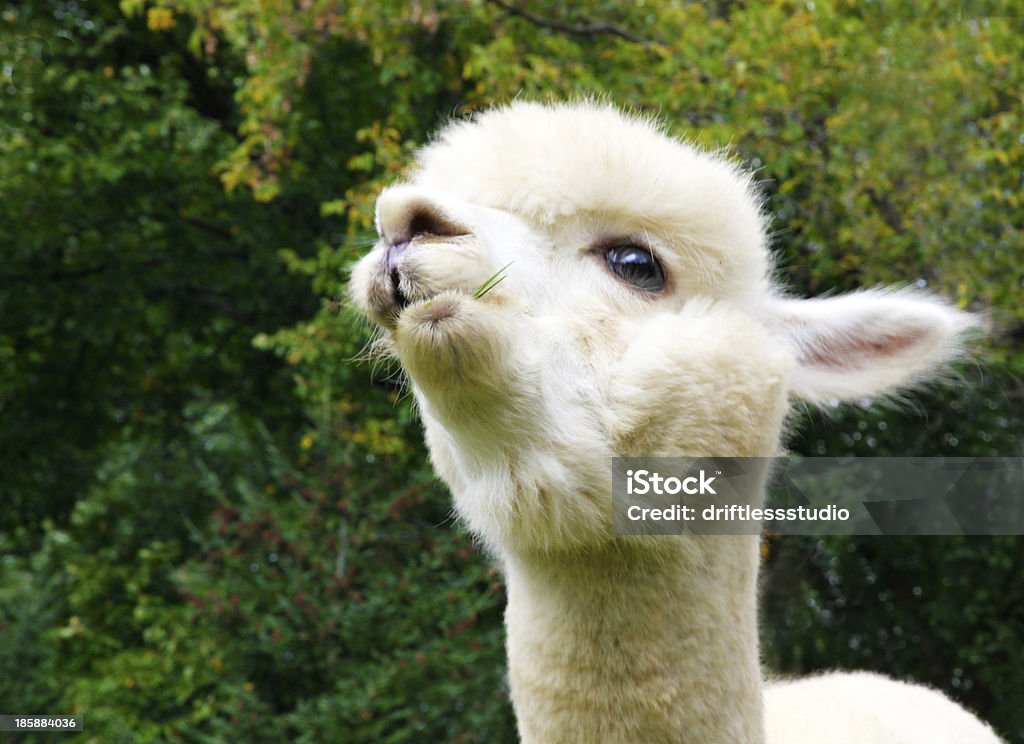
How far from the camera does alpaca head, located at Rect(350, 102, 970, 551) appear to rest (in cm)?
186

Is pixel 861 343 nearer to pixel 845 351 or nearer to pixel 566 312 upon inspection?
pixel 845 351

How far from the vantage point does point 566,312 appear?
2.02 m

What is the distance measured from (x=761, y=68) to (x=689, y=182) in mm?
4420

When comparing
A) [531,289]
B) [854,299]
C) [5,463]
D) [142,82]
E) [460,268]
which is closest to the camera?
[460,268]

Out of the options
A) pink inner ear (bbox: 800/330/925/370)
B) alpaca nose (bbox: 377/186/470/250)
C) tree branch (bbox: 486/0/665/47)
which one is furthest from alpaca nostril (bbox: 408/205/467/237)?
tree branch (bbox: 486/0/665/47)

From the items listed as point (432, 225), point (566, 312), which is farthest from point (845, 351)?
point (432, 225)

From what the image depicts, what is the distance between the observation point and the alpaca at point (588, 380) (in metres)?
1.88

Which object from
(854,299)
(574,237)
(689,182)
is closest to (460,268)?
(574,237)

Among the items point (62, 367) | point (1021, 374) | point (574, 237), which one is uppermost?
point (62, 367)

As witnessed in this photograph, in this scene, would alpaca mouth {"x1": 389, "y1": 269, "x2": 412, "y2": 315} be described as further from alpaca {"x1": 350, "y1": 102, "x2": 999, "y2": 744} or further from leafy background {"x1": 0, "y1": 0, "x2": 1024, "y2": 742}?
leafy background {"x1": 0, "y1": 0, "x2": 1024, "y2": 742}

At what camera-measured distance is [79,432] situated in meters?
10.1

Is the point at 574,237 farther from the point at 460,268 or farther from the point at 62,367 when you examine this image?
the point at 62,367

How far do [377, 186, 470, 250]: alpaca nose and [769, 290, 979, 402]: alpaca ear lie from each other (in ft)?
3.01

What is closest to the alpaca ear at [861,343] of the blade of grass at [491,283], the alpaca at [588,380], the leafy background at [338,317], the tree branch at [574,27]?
the alpaca at [588,380]
